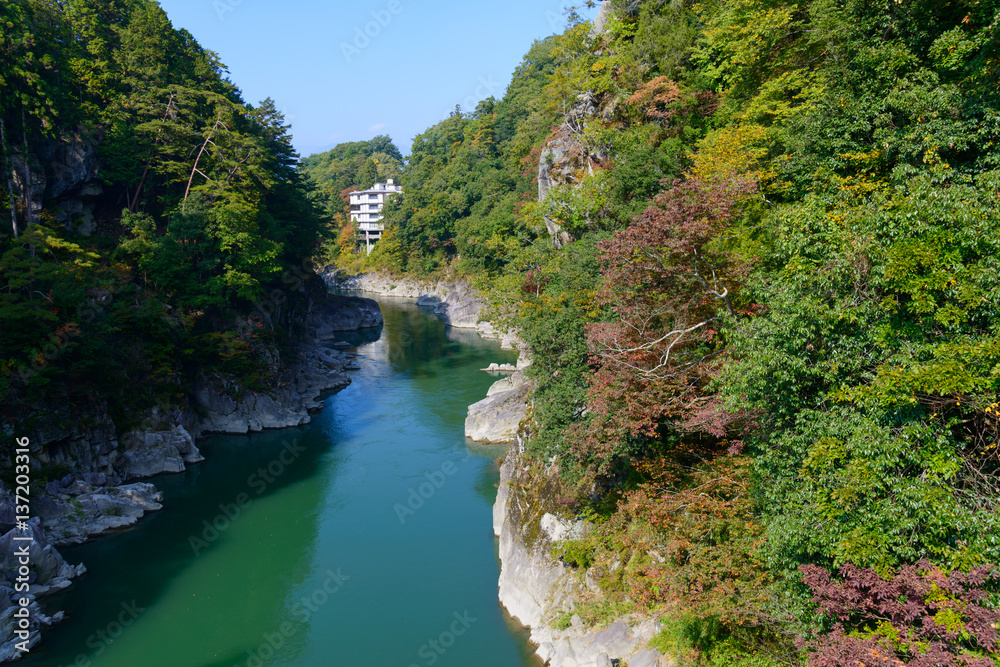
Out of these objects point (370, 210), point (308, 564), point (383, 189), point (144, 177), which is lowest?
point (308, 564)

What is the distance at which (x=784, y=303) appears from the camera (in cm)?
767

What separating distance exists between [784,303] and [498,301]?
20.8 m

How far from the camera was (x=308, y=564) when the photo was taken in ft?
57.0

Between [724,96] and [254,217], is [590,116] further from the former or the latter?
[254,217]

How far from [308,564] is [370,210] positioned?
256ft

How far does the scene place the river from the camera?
1377 centimetres

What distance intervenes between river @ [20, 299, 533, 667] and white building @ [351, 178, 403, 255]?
214 ft

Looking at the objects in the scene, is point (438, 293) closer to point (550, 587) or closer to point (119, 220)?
point (119, 220)

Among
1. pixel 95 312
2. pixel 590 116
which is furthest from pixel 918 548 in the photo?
pixel 95 312

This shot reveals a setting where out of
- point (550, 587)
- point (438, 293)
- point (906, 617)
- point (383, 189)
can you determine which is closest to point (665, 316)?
point (550, 587)

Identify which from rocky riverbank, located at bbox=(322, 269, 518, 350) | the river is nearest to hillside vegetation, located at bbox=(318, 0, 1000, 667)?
the river

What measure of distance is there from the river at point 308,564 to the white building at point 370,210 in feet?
214

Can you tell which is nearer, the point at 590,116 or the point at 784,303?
the point at 784,303

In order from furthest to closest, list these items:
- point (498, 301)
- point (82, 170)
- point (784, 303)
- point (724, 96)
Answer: point (498, 301) → point (82, 170) → point (724, 96) → point (784, 303)
